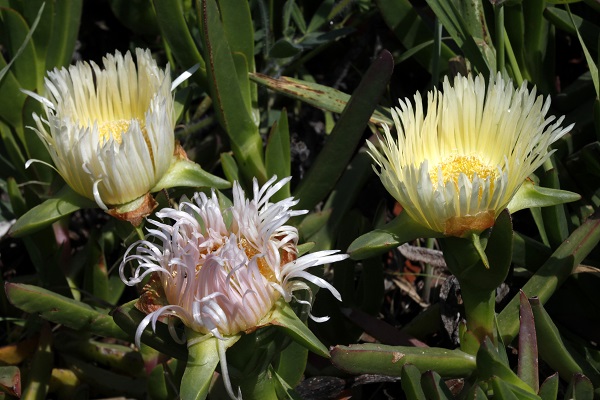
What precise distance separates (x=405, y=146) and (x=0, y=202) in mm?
791

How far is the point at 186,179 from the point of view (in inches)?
41.0

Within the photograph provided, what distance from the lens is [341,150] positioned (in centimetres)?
110

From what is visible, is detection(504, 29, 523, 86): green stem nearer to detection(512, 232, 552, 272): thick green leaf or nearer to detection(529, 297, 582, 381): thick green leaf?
detection(512, 232, 552, 272): thick green leaf

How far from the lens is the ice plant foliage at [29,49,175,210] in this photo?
97 cm

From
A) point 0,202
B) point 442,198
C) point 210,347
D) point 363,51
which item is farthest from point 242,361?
point 363,51

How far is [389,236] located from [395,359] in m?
0.14

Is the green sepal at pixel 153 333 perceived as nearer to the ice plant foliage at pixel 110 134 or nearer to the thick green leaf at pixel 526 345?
the ice plant foliage at pixel 110 134

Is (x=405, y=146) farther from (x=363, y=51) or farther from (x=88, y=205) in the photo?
(x=363, y=51)

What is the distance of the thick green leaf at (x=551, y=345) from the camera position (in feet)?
2.98

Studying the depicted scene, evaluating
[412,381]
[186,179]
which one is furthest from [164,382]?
[412,381]

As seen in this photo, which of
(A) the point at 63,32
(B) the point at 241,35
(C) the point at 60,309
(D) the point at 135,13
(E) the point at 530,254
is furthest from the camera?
(D) the point at 135,13

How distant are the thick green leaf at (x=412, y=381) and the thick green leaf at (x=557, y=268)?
0.23 m

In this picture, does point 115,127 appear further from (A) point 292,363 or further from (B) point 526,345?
(B) point 526,345

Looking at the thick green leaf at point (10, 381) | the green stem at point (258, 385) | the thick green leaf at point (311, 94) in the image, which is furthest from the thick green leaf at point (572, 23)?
the thick green leaf at point (10, 381)
